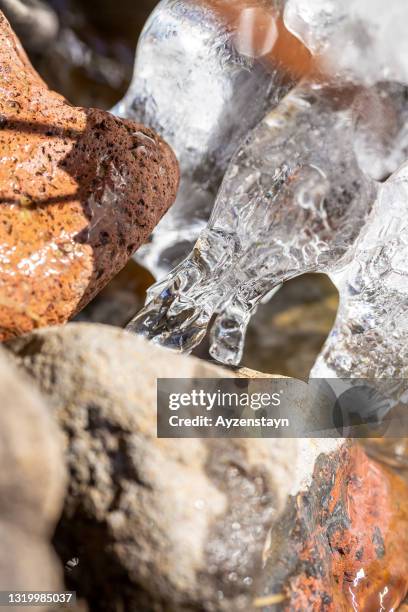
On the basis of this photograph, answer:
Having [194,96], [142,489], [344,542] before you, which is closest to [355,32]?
[194,96]

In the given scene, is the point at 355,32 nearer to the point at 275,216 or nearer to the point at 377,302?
the point at 275,216

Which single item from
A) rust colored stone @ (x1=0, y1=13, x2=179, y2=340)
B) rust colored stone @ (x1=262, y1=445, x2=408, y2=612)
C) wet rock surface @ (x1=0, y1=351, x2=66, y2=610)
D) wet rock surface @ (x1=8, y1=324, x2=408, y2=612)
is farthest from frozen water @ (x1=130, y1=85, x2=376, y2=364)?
wet rock surface @ (x1=0, y1=351, x2=66, y2=610)

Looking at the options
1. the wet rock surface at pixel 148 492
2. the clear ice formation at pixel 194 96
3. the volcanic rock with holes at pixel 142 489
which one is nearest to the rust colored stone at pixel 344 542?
the wet rock surface at pixel 148 492

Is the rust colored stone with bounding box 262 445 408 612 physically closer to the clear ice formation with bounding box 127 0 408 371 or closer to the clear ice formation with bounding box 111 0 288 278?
the clear ice formation with bounding box 127 0 408 371

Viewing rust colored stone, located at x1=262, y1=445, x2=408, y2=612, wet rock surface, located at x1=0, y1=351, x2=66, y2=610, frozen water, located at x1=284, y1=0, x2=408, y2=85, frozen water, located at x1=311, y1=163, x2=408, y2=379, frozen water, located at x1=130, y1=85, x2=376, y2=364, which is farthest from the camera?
frozen water, located at x1=284, y1=0, x2=408, y2=85

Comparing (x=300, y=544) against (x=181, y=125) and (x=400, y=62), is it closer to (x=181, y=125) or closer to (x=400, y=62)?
(x=181, y=125)

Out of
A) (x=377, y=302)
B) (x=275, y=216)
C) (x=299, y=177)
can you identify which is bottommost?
(x=377, y=302)
